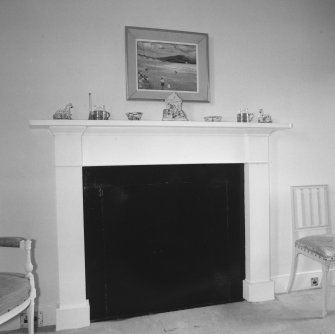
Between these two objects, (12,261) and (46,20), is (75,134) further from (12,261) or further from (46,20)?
(12,261)

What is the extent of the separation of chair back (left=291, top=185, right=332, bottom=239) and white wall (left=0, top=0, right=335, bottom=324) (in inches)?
3.7

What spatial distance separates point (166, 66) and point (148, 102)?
0.31 meters

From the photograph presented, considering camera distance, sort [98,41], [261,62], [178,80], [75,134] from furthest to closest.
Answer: [261,62] < [178,80] < [98,41] < [75,134]

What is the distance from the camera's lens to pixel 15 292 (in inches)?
64.9

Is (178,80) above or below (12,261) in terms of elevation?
above

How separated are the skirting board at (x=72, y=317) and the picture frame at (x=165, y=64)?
1524 mm

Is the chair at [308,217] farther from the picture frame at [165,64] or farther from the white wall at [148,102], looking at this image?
the picture frame at [165,64]

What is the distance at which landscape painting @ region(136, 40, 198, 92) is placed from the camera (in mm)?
2346

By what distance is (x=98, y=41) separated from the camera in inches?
89.4

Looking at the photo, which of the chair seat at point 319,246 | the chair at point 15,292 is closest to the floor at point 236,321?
the chair seat at point 319,246

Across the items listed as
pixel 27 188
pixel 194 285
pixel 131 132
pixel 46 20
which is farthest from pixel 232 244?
pixel 46 20

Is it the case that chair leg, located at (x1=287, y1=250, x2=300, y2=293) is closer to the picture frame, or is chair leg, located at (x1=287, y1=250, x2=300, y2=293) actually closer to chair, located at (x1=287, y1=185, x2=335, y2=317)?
chair, located at (x1=287, y1=185, x2=335, y2=317)

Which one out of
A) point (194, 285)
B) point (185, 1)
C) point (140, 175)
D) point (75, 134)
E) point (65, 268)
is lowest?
point (194, 285)

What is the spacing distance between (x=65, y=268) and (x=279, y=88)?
217 cm
